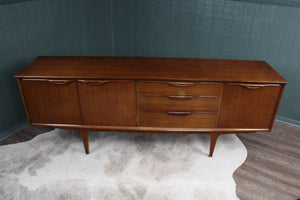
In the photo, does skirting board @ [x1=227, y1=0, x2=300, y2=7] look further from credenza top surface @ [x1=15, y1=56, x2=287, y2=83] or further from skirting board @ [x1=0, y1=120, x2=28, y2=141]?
skirting board @ [x1=0, y1=120, x2=28, y2=141]

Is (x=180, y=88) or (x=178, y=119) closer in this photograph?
(x=180, y=88)

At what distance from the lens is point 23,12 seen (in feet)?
8.29

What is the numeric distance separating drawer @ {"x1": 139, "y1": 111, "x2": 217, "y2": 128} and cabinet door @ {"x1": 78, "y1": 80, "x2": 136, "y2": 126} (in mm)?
124

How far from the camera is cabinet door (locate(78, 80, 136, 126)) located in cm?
212

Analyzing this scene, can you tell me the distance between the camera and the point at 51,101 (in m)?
2.19

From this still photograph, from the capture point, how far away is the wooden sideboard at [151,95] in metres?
2.09

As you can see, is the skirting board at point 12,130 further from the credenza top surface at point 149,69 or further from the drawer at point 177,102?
the drawer at point 177,102

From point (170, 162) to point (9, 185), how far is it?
1389 millimetres

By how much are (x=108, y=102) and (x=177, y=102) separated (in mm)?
596

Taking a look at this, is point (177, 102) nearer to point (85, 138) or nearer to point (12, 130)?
point (85, 138)

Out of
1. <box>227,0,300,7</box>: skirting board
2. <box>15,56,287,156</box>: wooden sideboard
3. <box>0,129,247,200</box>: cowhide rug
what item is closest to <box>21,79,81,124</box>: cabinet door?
<box>15,56,287,156</box>: wooden sideboard

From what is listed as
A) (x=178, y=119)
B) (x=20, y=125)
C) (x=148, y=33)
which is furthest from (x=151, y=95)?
(x=20, y=125)

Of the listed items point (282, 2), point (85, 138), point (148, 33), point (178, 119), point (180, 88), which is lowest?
point (85, 138)

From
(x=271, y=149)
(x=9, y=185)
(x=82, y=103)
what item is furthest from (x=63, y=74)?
(x=271, y=149)
